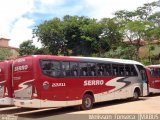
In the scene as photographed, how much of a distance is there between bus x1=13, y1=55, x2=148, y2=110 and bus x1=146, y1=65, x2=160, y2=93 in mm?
4948

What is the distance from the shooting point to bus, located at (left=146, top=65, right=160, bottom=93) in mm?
25155

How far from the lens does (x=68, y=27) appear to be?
5059 centimetres

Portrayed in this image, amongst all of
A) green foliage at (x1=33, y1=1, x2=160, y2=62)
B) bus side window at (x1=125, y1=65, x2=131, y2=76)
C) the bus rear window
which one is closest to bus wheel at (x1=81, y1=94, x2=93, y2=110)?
the bus rear window

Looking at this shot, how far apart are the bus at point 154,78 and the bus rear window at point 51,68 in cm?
1115

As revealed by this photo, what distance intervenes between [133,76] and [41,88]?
8654 mm

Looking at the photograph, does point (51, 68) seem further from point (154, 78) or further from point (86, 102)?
point (154, 78)

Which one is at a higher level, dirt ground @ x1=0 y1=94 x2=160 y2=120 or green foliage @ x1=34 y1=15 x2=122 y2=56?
green foliage @ x1=34 y1=15 x2=122 y2=56

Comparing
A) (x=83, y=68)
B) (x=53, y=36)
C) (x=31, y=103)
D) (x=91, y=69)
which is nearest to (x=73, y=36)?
(x=53, y=36)

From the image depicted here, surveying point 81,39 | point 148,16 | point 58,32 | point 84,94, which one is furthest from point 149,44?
point 84,94

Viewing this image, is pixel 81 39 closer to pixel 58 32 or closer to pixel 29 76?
pixel 58 32

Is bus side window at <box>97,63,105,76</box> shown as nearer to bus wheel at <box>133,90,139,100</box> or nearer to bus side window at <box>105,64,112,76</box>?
bus side window at <box>105,64,112,76</box>

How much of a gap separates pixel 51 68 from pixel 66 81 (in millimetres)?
1125

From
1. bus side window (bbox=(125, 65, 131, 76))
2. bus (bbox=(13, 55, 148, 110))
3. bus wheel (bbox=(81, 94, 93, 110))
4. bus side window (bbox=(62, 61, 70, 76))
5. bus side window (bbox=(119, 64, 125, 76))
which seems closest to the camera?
bus (bbox=(13, 55, 148, 110))

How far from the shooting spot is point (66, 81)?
15914 mm
